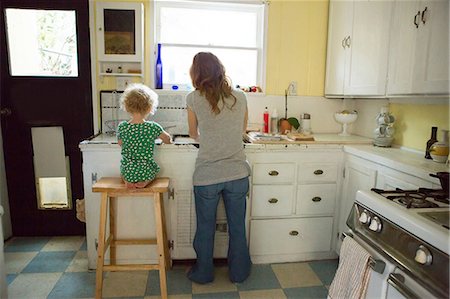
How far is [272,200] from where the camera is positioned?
233 cm

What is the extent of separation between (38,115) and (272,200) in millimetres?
1942

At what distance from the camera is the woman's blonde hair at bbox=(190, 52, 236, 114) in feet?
6.07

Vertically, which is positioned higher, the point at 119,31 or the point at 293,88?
the point at 119,31

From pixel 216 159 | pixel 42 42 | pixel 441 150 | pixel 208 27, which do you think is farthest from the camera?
pixel 208 27

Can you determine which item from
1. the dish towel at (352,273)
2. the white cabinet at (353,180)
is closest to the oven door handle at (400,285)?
the dish towel at (352,273)

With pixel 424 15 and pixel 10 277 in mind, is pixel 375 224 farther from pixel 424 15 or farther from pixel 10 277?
pixel 10 277

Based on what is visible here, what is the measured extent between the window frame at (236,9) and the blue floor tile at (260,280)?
1.42 metres

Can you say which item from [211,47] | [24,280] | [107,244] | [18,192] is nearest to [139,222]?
[107,244]

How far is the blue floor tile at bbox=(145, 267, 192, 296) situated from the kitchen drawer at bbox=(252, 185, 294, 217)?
2.07 ft

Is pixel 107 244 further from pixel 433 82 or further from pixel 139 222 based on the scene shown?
pixel 433 82

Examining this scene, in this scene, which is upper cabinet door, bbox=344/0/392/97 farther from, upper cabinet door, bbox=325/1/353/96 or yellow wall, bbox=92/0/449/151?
yellow wall, bbox=92/0/449/151

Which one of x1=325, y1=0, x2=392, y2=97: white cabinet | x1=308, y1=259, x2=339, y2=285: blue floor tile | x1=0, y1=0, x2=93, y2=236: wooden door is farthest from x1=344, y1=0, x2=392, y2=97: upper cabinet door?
x1=0, y1=0, x2=93, y2=236: wooden door

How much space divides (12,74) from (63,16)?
599 millimetres

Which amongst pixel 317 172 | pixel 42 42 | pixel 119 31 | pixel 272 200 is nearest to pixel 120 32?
pixel 119 31
